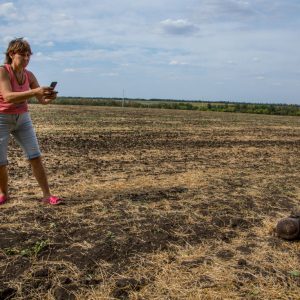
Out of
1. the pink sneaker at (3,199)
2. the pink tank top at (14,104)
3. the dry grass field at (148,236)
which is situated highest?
the pink tank top at (14,104)

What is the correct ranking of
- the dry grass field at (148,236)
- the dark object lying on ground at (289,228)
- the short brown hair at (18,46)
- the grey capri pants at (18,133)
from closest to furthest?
the dry grass field at (148,236)
the dark object lying on ground at (289,228)
the short brown hair at (18,46)
the grey capri pants at (18,133)

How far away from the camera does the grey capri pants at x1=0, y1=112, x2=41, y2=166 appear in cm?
513

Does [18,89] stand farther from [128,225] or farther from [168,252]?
[168,252]

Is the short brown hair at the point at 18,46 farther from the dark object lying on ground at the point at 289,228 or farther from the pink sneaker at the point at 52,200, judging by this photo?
the dark object lying on ground at the point at 289,228

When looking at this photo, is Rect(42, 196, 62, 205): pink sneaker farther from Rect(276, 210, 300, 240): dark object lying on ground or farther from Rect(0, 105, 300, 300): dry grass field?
Rect(276, 210, 300, 240): dark object lying on ground

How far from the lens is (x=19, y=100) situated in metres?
4.81

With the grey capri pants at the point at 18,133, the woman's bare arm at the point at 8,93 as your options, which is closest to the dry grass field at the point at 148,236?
the grey capri pants at the point at 18,133

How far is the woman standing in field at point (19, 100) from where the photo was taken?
479 cm

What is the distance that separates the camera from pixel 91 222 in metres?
4.82

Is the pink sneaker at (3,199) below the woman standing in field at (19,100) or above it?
below

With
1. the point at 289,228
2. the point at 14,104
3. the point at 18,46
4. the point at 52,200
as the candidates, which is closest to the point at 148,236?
the point at 289,228

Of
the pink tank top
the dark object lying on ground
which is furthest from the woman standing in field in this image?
the dark object lying on ground

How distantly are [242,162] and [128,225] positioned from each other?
6120 millimetres

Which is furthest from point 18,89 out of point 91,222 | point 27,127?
point 91,222
